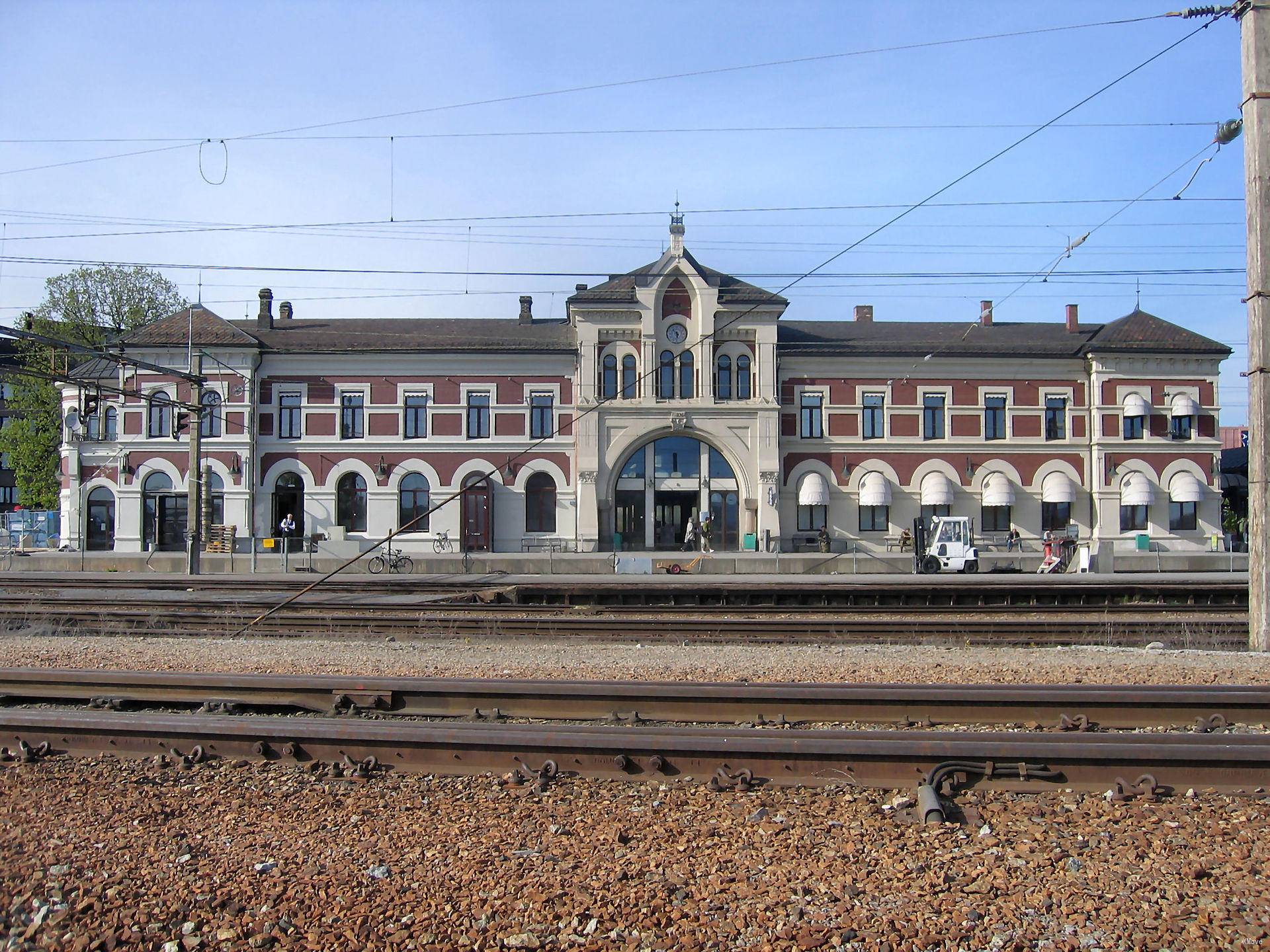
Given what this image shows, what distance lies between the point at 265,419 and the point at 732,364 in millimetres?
20878

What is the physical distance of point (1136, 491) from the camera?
1416 inches

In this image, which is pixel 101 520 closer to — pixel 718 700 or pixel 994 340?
pixel 718 700

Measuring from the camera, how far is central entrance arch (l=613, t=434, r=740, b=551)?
36594 mm

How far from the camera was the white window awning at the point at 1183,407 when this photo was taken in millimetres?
36062

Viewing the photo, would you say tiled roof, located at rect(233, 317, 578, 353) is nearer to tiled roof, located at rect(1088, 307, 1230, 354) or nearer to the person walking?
the person walking

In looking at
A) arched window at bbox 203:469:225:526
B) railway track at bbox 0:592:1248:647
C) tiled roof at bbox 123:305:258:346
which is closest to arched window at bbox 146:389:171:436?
tiled roof at bbox 123:305:258:346

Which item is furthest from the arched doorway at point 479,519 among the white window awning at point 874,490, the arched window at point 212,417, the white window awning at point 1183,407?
the white window awning at point 1183,407

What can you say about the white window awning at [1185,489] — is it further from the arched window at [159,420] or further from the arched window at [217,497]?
the arched window at [159,420]

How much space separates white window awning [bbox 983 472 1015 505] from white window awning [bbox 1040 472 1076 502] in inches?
55.9

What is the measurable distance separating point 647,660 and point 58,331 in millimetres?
48833

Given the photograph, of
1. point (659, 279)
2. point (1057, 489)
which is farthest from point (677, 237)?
point (1057, 489)

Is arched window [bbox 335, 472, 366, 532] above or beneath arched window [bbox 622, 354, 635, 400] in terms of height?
beneath

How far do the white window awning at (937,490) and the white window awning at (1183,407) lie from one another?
1025 centimetres

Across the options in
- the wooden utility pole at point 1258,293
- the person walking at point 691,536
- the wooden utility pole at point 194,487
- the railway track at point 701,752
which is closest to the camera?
the railway track at point 701,752
